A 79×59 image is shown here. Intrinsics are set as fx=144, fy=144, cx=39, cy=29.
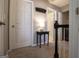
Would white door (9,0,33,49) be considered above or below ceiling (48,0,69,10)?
below

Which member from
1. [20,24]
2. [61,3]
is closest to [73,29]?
[20,24]

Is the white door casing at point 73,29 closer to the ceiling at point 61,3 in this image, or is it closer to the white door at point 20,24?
the white door at point 20,24

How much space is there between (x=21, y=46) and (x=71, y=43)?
4977 millimetres

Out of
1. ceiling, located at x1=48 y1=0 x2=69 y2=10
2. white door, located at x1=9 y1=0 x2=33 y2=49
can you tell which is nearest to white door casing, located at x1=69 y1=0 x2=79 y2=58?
white door, located at x1=9 y1=0 x2=33 y2=49

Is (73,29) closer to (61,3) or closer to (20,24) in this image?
(20,24)

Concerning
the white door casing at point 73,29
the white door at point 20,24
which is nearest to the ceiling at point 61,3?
the white door at point 20,24

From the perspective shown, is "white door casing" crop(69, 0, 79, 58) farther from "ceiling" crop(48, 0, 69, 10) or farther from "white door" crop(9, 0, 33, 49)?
"ceiling" crop(48, 0, 69, 10)

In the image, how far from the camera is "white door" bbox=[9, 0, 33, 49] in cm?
608

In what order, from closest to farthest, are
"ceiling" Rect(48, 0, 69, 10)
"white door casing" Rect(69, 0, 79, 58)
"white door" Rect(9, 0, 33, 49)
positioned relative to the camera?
"white door casing" Rect(69, 0, 79, 58)
"white door" Rect(9, 0, 33, 49)
"ceiling" Rect(48, 0, 69, 10)

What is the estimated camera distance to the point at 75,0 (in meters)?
1.95

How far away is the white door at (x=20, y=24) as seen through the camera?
6.08 metres

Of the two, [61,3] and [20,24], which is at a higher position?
[61,3]

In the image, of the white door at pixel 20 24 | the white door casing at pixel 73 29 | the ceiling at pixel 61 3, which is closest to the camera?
the white door casing at pixel 73 29

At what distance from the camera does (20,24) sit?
6.85 metres
